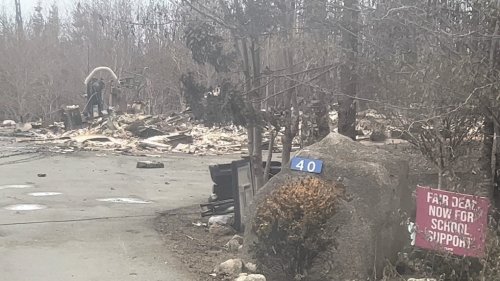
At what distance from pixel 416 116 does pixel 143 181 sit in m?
9.17

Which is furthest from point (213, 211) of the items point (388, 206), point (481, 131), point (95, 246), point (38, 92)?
point (38, 92)

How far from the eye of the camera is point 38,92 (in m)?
40.6

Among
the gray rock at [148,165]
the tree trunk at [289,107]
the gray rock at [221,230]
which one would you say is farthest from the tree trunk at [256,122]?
the gray rock at [148,165]

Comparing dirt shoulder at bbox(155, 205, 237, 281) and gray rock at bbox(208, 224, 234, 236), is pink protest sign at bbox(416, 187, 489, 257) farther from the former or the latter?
gray rock at bbox(208, 224, 234, 236)

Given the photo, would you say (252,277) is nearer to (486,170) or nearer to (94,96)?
(486,170)

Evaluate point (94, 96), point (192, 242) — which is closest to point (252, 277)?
point (192, 242)

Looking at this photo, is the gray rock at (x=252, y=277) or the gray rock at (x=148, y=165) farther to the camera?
the gray rock at (x=148, y=165)

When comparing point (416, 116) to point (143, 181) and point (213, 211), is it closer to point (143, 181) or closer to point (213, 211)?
point (213, 211)

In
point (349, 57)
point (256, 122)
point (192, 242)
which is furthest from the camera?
point (256, 122)

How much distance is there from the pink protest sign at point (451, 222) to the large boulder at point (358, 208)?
0.53m

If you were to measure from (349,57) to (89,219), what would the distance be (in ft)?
14.5

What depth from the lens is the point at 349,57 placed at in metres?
7.61

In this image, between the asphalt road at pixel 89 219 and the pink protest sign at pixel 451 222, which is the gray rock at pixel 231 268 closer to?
the asphalt road at pixel 89 219

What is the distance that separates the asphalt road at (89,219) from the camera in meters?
6.61
